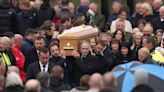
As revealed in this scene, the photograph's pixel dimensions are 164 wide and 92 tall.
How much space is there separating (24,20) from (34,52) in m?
3.35

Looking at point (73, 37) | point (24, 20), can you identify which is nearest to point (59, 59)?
point (73, 37)

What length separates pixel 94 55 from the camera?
51.7 feet

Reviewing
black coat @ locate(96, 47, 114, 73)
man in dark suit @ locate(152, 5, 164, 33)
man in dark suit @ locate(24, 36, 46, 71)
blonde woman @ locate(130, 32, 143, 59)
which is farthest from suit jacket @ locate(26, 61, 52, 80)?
man in dark suit @ locate(152, 5, 164, 33)

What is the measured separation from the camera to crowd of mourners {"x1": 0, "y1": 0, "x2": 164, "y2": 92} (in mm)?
14312

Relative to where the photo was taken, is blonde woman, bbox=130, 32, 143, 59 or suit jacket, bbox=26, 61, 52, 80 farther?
blonde woman, bbox=130, 32, 143, 59

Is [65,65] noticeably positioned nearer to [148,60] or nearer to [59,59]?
[59,59]

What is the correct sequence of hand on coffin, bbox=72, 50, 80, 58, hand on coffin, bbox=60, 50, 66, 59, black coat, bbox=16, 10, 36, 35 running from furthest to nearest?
black coat, bbox=16, 10, 36, 35 < hand on coffin, bbox=72, 50, 80, 58 < hand on coffin, bbox=60, 50, 66, 59

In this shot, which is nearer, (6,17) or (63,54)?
(63,54)

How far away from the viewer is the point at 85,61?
15.7 metres

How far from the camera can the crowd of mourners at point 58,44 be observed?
14.3 m

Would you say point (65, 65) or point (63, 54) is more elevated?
point (63, 54)

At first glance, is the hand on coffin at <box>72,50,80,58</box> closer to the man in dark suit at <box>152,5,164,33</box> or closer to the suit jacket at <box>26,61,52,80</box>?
the suit jacket at <box>26,61,52,80</box>

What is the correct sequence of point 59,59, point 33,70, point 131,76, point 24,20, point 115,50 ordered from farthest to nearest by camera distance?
1. point 24,20
2. point 115,50
3. point 59,59
4. point 33,70
5. point 131,76

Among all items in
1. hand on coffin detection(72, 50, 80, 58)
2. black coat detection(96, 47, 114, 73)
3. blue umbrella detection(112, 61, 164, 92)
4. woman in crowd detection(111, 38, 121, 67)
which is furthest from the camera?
woman in crowd detection(111, 38, 121, 67)
